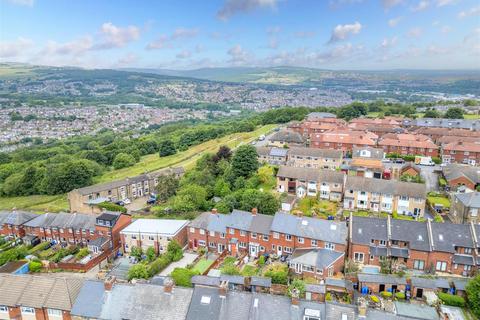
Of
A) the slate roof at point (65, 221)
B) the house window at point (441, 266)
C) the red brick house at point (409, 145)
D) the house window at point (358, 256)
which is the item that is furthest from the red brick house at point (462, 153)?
the slate roof at point (65, 221)

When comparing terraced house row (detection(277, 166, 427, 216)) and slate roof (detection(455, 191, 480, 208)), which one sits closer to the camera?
slate roof (detection(455, 191, 480, 208))

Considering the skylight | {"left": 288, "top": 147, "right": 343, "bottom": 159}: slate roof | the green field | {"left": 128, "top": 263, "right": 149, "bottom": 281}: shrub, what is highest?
{"left": 288, "top": 147, "right": 343, "bottom": 159}: slate roof

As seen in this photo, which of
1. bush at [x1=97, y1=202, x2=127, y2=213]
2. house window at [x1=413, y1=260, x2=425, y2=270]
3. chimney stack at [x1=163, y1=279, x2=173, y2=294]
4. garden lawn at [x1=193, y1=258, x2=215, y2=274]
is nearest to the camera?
chimney stack at [x1=163, y1=279, x2=173, y2=294]

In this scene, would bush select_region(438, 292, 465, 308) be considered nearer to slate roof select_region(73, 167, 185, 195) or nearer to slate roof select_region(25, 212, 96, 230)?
slate roof select_region(25, 212, 96, 230)

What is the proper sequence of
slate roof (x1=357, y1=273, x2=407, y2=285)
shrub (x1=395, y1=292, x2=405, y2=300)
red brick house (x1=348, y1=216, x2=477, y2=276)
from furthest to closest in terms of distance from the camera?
red brick house (x1=348, y1=216, x2=477, y2=276)
slate roof (x1=357, y1=273, x2=407, y2=285)
shrub (x1=395, y1=292, x2=405, y2=300)

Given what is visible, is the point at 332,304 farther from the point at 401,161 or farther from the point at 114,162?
the point at 114,162

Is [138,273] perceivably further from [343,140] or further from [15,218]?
[343,140]

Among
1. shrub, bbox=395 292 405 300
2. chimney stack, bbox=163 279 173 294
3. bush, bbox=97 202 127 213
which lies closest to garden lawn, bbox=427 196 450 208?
shrub, bbox=395 292 405 300
